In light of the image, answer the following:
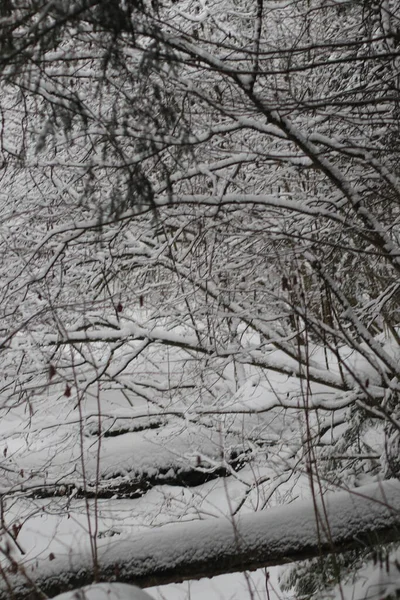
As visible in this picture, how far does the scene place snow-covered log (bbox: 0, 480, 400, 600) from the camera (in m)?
3.04

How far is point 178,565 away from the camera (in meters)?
3.12

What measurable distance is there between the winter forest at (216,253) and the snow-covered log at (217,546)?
0.01 m

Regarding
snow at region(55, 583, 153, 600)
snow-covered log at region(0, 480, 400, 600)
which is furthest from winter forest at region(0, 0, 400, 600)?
snow at region(55, 583, 153, 600)

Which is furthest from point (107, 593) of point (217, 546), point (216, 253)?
point (216, 253)

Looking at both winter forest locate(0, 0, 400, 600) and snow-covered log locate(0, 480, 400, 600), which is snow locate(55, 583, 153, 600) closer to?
winter forest locate(0, 0, 400, 600)

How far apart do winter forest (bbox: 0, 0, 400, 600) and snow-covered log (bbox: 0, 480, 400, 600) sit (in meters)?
0.01

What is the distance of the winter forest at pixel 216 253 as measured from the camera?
299 cm

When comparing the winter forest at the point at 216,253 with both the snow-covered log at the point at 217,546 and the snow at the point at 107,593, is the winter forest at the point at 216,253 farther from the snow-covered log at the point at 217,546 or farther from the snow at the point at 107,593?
the snow at the point at 107,593

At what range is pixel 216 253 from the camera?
612cm

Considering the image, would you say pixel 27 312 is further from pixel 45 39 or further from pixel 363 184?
pixel 45 39

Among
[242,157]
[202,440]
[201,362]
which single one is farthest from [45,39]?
[202,440]

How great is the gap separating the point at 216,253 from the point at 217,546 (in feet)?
11.3

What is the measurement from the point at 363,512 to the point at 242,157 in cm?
257

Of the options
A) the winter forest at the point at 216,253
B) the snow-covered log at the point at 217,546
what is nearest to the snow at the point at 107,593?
the winter forest at the point at 216,253
